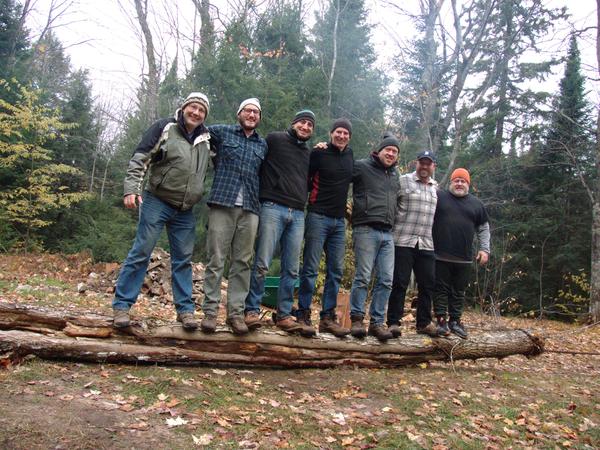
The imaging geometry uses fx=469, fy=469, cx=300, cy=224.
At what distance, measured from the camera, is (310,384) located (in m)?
4.95

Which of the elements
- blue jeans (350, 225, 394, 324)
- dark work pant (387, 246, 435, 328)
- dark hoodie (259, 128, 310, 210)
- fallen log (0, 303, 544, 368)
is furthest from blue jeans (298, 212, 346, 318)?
dark work pant (387, 246, 435, 328)

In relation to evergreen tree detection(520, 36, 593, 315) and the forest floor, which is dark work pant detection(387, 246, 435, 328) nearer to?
the forest floor

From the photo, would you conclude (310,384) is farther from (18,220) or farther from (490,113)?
(490,113)

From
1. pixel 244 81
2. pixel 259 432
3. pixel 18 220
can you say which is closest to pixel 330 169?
pixel 259 432

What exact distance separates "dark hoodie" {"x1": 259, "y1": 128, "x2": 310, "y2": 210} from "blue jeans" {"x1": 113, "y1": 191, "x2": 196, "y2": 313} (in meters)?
0.90

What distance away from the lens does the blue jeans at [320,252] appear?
17.0 feet

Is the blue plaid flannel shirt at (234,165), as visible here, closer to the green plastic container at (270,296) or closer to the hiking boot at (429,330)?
the hiking boot at (429,330)

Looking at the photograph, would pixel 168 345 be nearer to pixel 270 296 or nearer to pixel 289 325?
pixel 289 325

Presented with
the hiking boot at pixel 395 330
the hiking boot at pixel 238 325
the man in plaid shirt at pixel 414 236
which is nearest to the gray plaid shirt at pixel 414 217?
the man in plaid shirt at pixel 414 236

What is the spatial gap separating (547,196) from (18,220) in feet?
59.0

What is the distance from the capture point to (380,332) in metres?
5.61

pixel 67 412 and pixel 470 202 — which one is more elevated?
pixel 470 202

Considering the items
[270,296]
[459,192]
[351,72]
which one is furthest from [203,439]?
[351,72]

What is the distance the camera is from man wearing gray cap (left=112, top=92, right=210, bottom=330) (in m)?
4.57
